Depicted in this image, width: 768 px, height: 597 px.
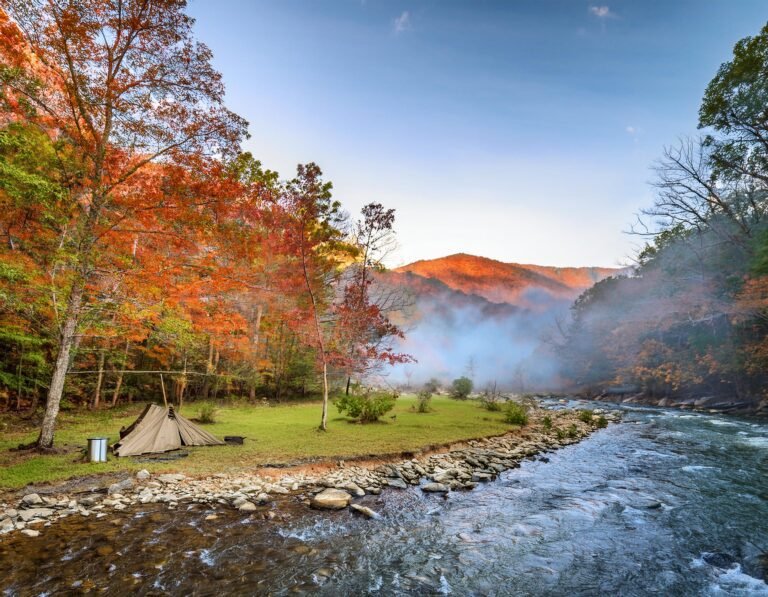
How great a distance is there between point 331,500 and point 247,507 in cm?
146

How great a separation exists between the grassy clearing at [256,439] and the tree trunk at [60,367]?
0.56 m

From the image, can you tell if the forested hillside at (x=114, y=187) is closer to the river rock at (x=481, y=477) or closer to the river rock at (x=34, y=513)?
the river rock at (x=34, y=513)

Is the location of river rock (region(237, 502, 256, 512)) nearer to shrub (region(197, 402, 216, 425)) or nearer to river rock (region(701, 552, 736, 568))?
river rock (region(701, 552, 736, 568))

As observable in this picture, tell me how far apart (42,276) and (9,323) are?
447 cm

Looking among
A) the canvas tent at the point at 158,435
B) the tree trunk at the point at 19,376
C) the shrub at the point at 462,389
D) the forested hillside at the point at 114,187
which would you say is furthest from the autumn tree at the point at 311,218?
the shrub at the point at 462,389

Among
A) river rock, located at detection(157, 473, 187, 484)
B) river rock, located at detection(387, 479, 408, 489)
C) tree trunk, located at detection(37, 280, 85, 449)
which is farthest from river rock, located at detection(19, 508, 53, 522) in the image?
river rock, located at detection(387, 479, 408, 489)

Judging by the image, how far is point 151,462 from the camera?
27.8 ft

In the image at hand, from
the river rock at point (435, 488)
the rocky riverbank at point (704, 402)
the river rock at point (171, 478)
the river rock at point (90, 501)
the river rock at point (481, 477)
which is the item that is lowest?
the rocky riverbank at point (704, 402)

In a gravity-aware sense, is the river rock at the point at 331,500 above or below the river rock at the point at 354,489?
above

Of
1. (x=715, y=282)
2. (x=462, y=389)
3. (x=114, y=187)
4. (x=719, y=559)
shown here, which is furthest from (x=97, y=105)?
(x=715, y=282)

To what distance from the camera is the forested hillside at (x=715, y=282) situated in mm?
17281

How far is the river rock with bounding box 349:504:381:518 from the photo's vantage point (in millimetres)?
6380

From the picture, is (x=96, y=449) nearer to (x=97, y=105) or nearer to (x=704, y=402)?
(x=97, y=105)

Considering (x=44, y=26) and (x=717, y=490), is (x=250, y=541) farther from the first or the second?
(x=44, y=26)
